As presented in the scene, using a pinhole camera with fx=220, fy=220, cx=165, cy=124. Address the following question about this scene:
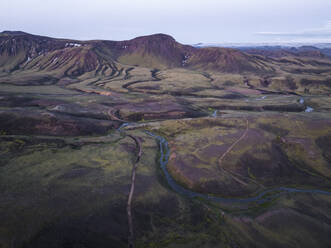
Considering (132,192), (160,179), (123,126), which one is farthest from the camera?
(123,126)

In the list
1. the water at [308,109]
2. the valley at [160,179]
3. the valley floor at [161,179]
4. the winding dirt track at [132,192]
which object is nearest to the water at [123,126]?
the valley floor at [161,179]

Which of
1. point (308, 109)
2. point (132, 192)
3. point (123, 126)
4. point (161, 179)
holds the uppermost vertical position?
point (123, 126)

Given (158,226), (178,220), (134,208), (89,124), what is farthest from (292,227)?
(89,124)

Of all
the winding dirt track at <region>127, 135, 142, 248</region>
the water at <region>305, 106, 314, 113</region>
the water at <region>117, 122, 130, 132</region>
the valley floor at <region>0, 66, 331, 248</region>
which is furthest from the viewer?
the water at <region>305, 106, 314, 113</region>

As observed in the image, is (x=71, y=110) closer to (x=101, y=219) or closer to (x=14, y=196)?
(x=14, y=196)

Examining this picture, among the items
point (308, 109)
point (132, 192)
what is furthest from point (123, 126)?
point (308, 109)

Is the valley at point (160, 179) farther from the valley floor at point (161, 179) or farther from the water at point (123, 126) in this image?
the water at point (123, 126)

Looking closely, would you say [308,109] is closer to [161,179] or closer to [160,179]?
[161,179]

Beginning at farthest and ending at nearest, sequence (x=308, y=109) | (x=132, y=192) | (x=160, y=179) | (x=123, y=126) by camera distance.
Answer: (x=308, y=109) → (x=123, y=126) → (x=160, y=179) → (x=132, y=192)

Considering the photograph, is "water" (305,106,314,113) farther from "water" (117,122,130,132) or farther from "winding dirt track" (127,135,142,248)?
"winding dirt track" (127,135,142,248)

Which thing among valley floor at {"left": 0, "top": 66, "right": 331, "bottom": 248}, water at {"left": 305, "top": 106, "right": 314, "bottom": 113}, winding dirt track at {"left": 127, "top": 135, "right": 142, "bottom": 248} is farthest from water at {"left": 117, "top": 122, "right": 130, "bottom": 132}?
water at {"left": 305, "top": 106, "right": 314, "bottom": 113}

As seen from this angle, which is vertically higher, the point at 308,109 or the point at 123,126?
the point at 123,126
